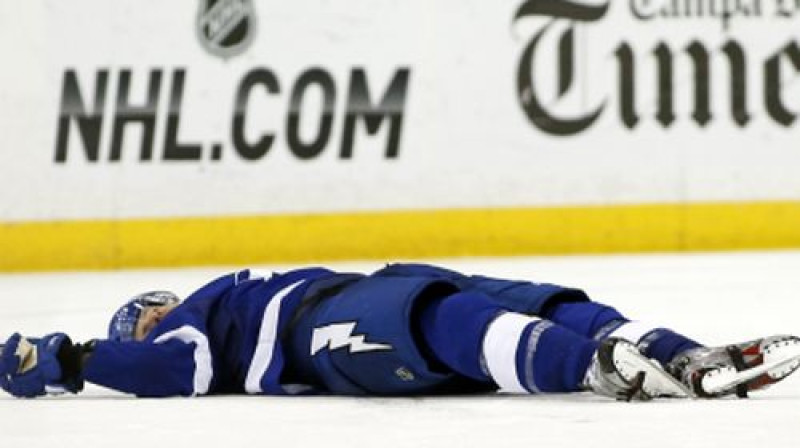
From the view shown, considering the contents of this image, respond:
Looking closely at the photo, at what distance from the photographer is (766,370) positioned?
322 cm

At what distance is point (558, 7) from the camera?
28.0 feet

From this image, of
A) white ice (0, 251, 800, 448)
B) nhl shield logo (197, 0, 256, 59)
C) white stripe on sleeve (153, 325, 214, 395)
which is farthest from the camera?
nhl shield logo (197, 0, 256, 59)

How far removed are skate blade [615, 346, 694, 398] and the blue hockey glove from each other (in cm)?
103

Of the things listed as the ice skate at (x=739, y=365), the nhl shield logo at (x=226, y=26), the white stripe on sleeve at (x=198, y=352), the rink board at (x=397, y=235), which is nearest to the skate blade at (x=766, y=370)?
the ice skate at (x=739, y=365)

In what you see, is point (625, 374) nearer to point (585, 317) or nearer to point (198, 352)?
point (585, 317)

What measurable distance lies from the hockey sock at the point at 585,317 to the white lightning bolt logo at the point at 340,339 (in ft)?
1.05

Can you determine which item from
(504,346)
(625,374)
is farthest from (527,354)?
(625,374)

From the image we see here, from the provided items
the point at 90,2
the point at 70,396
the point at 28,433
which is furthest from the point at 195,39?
the point at 28,433

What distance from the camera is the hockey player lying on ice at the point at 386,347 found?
326cm

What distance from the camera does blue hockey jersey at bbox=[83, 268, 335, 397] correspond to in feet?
11.7

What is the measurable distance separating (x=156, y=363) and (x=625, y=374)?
0.88m

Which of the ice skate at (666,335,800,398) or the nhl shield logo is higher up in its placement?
the nhl shield logo

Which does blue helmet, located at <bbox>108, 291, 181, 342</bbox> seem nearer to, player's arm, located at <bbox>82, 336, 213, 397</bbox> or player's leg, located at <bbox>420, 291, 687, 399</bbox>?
player's arm, located at <bbox>82, 336, 213, 397</bbox>

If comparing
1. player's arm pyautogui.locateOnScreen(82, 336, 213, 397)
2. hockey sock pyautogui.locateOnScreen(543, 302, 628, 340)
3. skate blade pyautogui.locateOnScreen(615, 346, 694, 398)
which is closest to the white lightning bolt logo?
player's arm pyautogui.locateOnScreen(82, 336, 213, 397)
